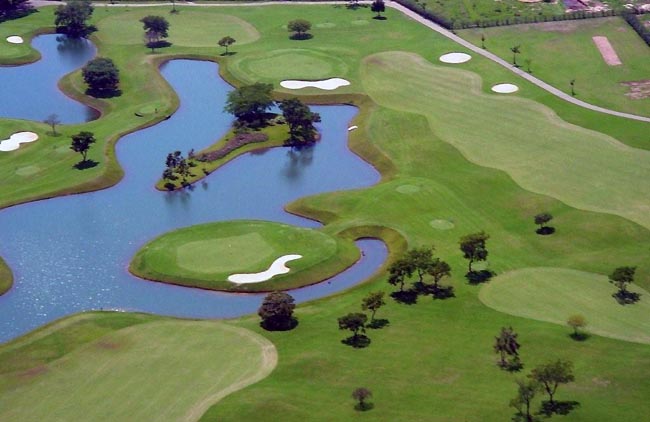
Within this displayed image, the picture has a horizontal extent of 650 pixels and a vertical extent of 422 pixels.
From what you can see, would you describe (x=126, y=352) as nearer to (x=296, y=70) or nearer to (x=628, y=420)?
(x=628, y=420)

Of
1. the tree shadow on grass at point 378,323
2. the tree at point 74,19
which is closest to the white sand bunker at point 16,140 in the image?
the tree at point 74,19

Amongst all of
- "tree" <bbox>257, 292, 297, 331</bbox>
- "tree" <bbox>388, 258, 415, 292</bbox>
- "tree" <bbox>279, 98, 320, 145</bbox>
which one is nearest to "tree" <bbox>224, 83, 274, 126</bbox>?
"tree" <bbox>279, 98, 320, 145</bbox>

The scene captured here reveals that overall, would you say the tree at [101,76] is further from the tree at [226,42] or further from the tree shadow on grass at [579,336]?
the tree shadow on grass at [579,336]

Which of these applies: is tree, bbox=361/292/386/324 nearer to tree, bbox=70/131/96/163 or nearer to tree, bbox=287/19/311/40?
tree, bbox=70/131/96/163

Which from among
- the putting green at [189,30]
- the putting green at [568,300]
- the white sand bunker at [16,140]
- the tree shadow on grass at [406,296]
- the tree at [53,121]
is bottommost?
the white sand bunker at [16,140]

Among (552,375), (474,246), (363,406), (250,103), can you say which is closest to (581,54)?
(250,103)

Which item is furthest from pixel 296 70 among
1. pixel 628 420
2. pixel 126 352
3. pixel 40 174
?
pixel 628 420

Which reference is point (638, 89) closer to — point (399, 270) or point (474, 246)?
point (474, 246)
